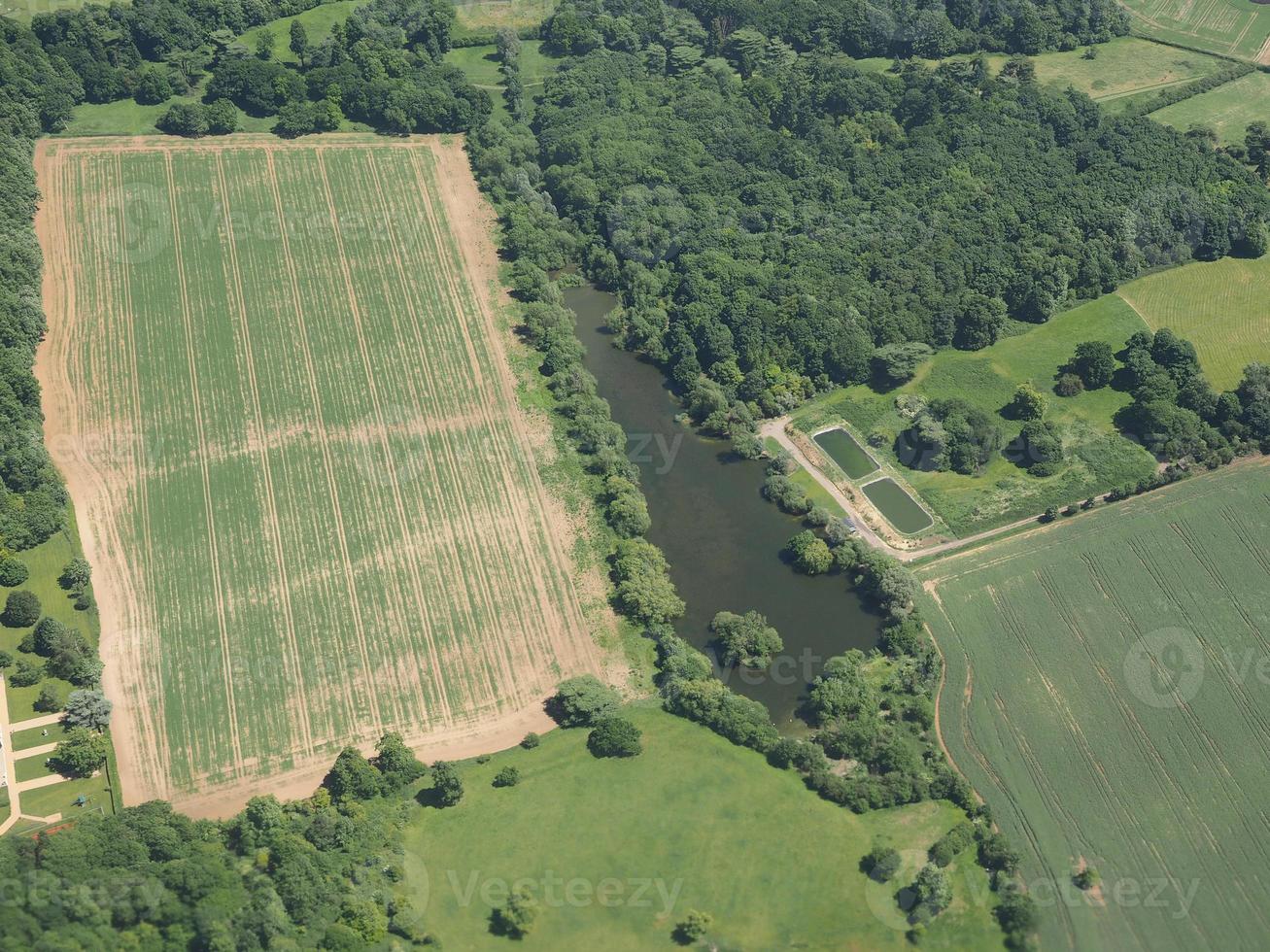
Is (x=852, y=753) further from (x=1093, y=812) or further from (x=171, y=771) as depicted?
(x=171, y=771)

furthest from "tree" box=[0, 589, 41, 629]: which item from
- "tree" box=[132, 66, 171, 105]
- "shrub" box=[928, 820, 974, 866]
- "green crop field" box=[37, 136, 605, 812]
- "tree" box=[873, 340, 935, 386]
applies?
"tree" box=[873, 340, 935, 386]

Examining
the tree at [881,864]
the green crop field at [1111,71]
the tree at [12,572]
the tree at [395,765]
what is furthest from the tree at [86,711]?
the green crop field at [1111,71]

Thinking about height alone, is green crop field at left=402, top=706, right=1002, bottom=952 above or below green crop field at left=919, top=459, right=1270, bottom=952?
below

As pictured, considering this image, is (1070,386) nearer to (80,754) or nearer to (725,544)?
(725,544)

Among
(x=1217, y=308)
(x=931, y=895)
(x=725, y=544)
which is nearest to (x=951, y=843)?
(x=931, y=895)

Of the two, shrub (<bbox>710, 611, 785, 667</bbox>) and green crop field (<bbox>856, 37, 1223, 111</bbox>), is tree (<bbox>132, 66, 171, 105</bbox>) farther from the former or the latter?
shrub (<bbox>710, 611, 785, 667</bbox>)

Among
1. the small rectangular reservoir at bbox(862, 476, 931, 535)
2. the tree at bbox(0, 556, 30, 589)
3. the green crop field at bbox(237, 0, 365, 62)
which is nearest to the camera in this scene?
the tree at bbox(0, 556, 30, 589)

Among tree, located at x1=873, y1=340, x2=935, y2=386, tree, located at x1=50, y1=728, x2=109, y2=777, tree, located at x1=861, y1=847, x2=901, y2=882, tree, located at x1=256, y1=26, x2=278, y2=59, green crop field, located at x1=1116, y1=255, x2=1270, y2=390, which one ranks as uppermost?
green crop field, located at x1=1116, y1=255, x2=1270, y2=390

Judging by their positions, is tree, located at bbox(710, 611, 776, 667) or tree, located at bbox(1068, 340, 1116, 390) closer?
tree, located at bbox(710, 611, 776, 667)
